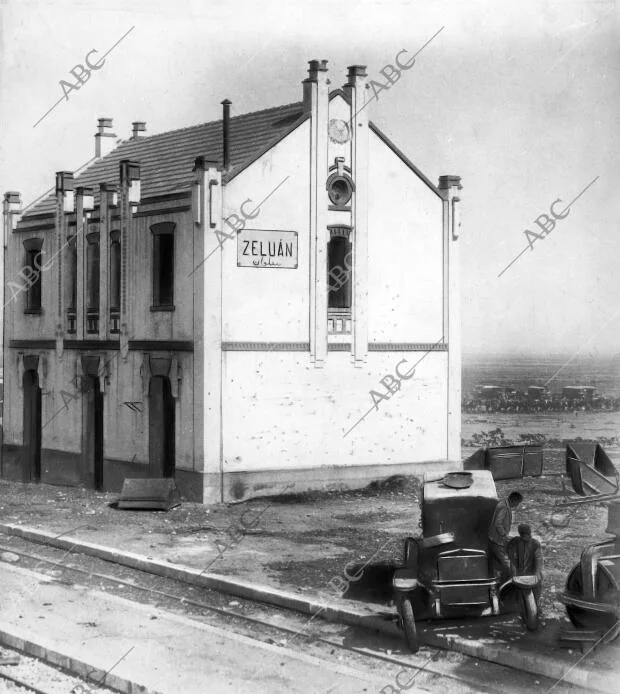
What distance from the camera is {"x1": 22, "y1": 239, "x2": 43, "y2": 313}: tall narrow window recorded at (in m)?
30.5

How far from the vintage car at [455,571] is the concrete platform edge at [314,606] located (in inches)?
16.9

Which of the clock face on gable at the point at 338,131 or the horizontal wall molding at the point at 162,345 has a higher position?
the clock face on gable at the point at 338,131

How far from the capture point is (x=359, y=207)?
2578 cm

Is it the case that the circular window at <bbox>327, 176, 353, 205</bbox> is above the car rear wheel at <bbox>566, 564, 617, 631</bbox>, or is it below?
above

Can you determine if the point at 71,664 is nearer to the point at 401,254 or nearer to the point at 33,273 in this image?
the point at 401,254

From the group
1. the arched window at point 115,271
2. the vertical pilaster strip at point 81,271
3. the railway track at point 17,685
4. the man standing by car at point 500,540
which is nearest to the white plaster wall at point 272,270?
the arched window at point 115,271

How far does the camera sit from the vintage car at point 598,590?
36.9ft

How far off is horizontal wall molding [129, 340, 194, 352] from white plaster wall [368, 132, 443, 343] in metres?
4.53

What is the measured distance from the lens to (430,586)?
40.6ft

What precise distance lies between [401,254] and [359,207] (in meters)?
1.68

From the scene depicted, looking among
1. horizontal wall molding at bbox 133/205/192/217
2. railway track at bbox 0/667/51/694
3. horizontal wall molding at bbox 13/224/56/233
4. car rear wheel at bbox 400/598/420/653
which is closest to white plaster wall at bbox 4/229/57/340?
horizontal wall molding at bbox 13/224/56/233

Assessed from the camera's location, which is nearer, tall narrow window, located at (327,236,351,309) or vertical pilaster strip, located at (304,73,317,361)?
vertical pilaster strip, located at (304,73,317,361)

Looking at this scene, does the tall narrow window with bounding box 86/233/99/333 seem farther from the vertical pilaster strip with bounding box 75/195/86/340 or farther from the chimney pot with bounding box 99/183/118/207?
the chimney pot with bounding box 99/183/118/207

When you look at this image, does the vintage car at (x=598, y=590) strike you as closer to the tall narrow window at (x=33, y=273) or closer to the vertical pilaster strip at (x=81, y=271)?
the vertical pilaster strip at (x=81, y=271)
